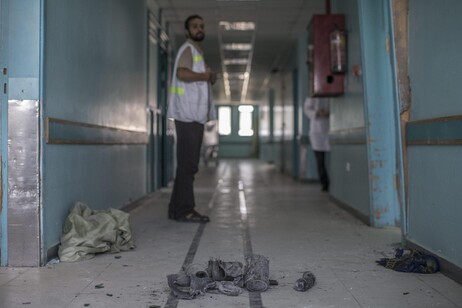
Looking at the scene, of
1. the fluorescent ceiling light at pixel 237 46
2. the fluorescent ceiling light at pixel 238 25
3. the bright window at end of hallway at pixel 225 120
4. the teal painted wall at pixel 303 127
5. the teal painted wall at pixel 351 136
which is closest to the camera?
the teal painted wall at pixel 351 136

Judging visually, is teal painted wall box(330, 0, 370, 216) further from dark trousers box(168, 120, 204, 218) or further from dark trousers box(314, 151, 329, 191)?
dark trousers box(314, 151, 329, 191)

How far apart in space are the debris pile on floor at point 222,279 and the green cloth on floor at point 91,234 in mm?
988

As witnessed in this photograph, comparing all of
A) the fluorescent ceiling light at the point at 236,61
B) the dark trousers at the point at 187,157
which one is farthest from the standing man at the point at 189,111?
the fluorescent ceiling light at the point at 236,61

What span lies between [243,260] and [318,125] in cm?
567

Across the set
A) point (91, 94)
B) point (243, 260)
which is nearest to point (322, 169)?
point (91, 94)

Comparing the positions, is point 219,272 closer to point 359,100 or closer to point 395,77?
point 395,77

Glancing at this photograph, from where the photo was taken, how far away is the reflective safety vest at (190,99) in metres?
5.35

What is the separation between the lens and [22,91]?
3436mm

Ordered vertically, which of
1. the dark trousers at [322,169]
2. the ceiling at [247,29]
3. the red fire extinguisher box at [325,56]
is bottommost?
the dark trousers at [322,169]

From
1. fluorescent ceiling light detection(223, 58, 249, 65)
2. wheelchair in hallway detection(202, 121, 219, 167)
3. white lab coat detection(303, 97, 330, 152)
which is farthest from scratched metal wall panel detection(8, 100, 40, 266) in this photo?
wheelchair in hallway detection(202, 121, 219, 167)

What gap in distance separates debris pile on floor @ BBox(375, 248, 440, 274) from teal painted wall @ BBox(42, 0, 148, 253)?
215 cm

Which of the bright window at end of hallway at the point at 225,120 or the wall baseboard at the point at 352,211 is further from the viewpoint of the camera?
the bright window at end of hallway at the point at 225,120

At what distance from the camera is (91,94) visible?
15.4ft

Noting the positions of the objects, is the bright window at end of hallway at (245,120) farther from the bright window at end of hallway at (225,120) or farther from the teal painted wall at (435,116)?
the teal painted wall at (435,116)
